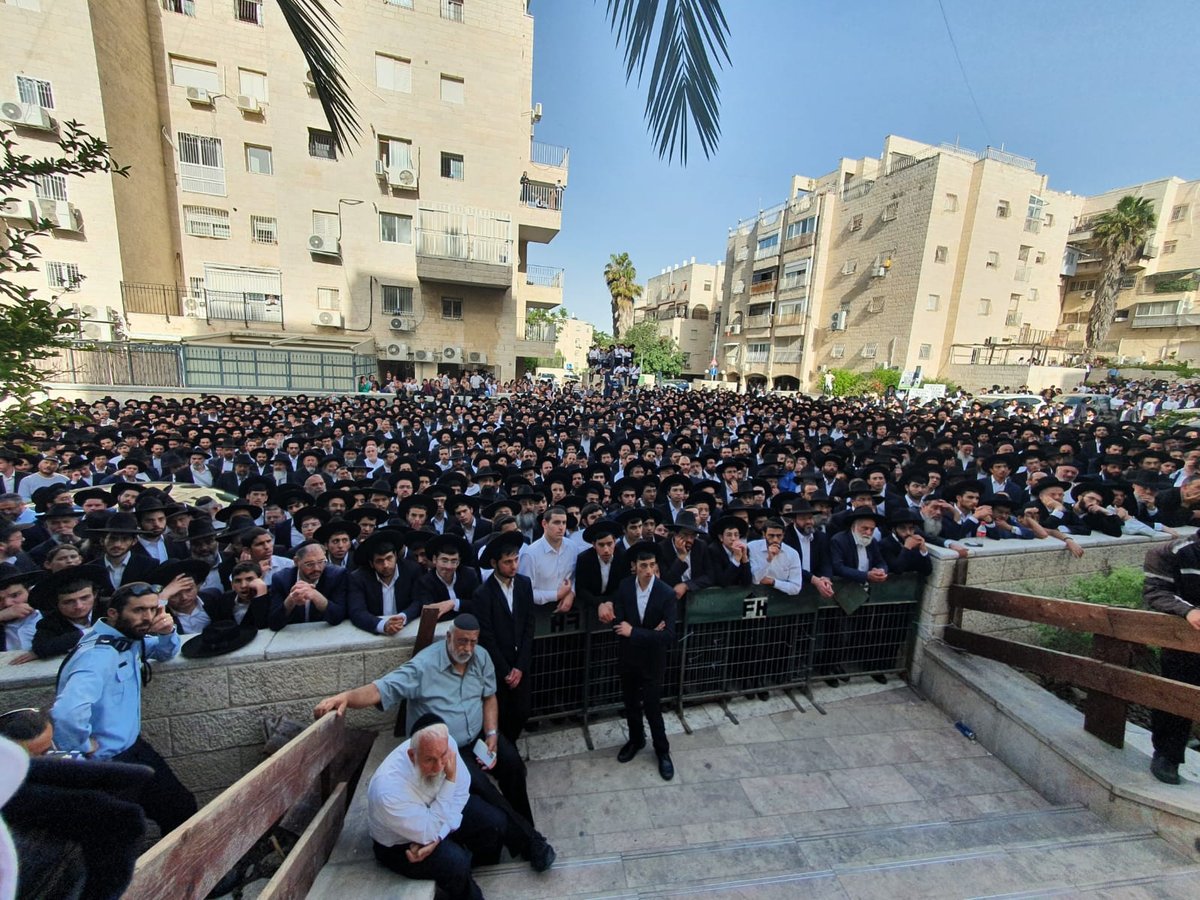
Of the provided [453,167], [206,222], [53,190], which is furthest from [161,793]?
[206,222]

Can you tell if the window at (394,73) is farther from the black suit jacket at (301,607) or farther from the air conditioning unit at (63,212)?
the black suit jacket at (301,607)

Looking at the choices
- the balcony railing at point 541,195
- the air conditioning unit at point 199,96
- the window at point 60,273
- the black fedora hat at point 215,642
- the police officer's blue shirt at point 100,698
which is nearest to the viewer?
the police officer's blue shirt at point 100,698

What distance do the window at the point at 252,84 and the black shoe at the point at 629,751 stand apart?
3384cm

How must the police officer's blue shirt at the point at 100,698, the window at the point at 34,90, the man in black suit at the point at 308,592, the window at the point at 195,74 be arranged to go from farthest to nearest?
the window at the point at 195,74 → the window at the point at 34,90 → the man in black suit at the point at 308,592 → the police officer's blue shirt at the point at 100,698

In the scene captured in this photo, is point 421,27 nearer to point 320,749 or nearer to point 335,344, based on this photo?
point 335,344

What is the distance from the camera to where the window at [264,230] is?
1061 inches

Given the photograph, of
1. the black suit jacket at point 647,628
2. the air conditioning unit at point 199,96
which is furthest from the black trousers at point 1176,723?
the air conditioning unit at point 199,96

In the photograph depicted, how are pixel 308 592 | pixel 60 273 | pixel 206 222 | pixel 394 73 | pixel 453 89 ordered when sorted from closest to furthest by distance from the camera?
1. pixel 308 592
2. pixel 60 273
3. pixel 206 222
4. pixel 394 73
5. pixel 453 89

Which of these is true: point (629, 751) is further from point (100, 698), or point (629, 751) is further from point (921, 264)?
point (921, 264)

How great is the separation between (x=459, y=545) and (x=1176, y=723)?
18.5 feet

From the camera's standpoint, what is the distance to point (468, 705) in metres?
3.71

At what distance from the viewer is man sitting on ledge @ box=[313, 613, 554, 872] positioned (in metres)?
3.47

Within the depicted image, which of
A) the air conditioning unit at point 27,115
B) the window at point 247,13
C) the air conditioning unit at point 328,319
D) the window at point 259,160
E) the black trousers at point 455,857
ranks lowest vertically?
the black trousers at point 455,857

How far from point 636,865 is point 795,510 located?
13.3ft
